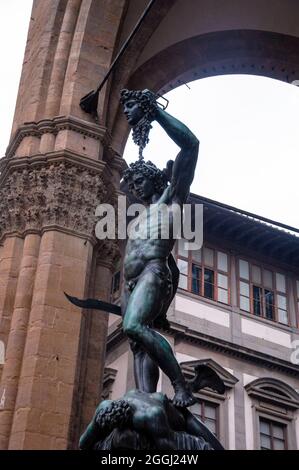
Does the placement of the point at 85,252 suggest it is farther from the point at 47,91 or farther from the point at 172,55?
the point at 172,55

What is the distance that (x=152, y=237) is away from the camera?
5.18 metres

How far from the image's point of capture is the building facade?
18531 millimetres

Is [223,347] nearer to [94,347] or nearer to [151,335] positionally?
[94,347]

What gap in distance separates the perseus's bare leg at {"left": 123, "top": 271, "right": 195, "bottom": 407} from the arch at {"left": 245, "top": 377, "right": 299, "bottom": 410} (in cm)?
1486

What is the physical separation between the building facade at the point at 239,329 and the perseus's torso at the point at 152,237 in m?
12.4

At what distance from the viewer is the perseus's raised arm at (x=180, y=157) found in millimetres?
5348

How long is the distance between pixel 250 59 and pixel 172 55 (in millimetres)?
1635

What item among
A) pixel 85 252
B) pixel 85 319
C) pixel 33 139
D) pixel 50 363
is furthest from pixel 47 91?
pixel 50 363

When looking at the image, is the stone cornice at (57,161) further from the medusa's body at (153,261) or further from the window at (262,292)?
the window at (262,292)

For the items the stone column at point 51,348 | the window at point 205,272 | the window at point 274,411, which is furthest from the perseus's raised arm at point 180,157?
the window at point 205,272

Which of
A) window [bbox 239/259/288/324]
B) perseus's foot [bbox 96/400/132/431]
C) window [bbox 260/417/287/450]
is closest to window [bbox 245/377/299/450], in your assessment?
window [bbox 260/417/287/450]

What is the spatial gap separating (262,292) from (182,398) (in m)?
17.1

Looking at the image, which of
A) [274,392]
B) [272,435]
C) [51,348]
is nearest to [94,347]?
[51,348]

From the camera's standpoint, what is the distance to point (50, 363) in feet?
26.3
